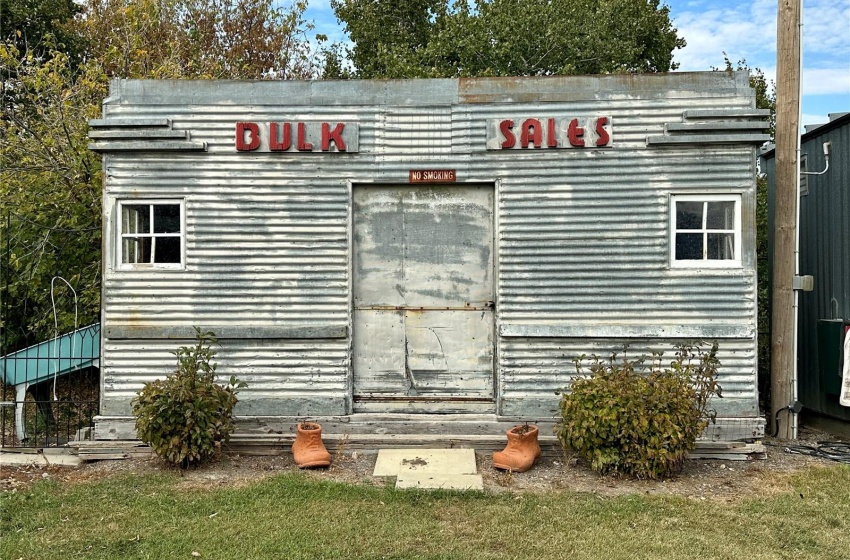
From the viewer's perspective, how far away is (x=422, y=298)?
7.32 meters

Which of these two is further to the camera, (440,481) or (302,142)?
→ (302,142)

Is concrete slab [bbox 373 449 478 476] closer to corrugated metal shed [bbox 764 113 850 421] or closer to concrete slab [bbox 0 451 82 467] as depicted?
concrete slab [bbox 0 451 82 467]

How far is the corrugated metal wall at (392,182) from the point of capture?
278 inches

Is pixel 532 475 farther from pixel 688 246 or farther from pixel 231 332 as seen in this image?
pixel 231 332

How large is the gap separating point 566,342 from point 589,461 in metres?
1.30

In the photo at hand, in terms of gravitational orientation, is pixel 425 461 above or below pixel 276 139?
below

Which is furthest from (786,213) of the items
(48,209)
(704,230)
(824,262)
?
(48,209)

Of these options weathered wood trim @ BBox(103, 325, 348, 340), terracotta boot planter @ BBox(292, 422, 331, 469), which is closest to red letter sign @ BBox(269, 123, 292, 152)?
weathered wood trim @ BBox(103, 325, 348, 340)

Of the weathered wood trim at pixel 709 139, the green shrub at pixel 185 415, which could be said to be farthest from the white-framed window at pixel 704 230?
the green shrub at pixel 185 415

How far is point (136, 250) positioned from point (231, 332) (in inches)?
55.3

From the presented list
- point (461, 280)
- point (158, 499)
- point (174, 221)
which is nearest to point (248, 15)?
point (174, 221)

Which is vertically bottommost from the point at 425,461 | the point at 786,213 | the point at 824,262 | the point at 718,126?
the point at 425,461

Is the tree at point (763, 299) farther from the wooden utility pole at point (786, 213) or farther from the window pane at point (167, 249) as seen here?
the window pane at point (167, 249)

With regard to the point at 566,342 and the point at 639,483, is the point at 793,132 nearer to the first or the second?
the point at 566,342
